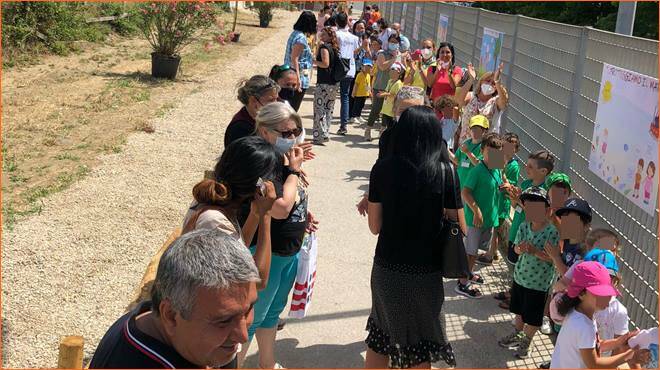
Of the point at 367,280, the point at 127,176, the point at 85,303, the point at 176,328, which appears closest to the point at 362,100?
the point at 127,176

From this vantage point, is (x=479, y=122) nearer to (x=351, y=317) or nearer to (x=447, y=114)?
(x=447, y=114)

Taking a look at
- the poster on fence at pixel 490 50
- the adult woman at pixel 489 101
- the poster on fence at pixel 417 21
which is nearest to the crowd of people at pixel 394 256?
the adult woman at pixel 489 101

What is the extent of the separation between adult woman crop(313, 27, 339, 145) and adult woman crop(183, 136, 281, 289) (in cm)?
720

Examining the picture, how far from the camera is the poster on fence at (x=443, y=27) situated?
13.5 metres

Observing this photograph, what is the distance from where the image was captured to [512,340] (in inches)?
196

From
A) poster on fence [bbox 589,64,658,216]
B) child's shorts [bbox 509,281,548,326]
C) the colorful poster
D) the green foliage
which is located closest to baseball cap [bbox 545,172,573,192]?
poster on fence [bbox 589,64,658,216]

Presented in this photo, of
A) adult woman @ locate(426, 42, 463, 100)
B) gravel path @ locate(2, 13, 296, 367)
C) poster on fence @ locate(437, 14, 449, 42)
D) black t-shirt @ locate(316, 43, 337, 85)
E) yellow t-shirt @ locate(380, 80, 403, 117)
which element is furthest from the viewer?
poster on fence @ locate(437, 14, 449, 42)

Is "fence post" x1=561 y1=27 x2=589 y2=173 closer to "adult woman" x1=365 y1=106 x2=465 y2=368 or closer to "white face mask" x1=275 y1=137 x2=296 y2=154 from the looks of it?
"adult woman" x1=365 y1=106 x2=465 y2=368

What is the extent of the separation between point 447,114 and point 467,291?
2.44 m

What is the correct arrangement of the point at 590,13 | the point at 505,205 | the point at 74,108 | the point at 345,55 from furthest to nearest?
the point at 590,13 → the point at 74,108 → the point at 345,55 → the point at 505,205

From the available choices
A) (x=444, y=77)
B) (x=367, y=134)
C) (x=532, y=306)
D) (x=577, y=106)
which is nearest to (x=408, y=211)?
(x=532, y=306)

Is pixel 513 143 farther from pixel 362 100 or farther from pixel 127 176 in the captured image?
pixel 362 100

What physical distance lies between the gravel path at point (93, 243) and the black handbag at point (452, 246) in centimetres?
259

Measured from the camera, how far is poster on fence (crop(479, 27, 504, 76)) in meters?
8.84
